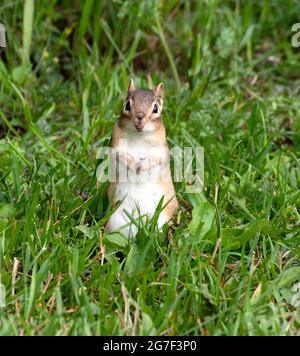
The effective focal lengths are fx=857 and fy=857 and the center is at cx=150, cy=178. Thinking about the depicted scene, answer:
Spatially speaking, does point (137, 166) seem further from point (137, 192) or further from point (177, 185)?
point (177, 185)

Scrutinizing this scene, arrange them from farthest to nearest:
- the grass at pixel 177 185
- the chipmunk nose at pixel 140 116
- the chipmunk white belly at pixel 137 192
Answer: the chipmunk white belly at pixel 137 192
the chipmunk nose at pixel 140 116
the grass at pixel 177 185

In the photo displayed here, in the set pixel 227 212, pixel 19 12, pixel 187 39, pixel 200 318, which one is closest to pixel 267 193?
pixel 227 212

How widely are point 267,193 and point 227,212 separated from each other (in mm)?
272

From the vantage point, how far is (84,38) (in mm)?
6449

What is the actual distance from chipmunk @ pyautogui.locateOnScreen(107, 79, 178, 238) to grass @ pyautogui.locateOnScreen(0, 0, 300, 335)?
0.33 ft

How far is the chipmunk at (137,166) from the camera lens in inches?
167

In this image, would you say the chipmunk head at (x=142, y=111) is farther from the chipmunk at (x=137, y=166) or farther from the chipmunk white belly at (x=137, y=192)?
the chipmunk white belly at (x=137, y=192)

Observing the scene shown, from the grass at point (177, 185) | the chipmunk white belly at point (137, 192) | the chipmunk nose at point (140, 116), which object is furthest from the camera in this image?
the chipmunk white belly at point (137, 192)

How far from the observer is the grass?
373 cm

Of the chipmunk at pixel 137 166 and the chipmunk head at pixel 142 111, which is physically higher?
the chipmunk head at pixel 142 111

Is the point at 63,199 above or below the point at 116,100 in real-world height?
below

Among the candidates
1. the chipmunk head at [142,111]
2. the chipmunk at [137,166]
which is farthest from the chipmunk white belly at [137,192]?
the chipmunk head at [142,111]

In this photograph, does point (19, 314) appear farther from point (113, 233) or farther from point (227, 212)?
point (227, 212)

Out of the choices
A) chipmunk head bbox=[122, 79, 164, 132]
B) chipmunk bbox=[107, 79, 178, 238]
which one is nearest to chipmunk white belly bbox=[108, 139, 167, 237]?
chipmunk bbox=[107, 79, 178, 238]
